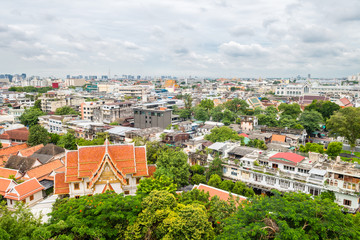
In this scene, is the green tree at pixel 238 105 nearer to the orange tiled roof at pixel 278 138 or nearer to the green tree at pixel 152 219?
the orange tiled roof at pixel 278 138

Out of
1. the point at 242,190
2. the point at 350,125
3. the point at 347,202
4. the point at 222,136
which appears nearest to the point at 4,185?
the point at 242,190

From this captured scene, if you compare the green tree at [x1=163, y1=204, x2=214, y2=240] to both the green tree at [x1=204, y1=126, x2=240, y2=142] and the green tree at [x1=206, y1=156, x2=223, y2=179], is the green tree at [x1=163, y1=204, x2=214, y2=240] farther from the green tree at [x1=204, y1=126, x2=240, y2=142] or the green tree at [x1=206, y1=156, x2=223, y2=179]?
the green tree at [x1=204, y1=126, x2=240, y2=142]

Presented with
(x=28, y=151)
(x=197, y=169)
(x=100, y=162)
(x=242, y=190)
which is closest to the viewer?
(x=242, y=190)

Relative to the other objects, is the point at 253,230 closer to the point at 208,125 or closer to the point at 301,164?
the point at 301,164

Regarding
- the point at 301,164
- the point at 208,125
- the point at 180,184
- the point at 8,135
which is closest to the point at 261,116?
the point at 208,125

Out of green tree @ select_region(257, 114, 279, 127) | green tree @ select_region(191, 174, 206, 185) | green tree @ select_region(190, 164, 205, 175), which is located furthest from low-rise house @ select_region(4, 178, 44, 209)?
green tree @ select_region(257, 114, 279, 127)

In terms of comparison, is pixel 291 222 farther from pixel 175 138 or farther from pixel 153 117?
pixel 153 117
